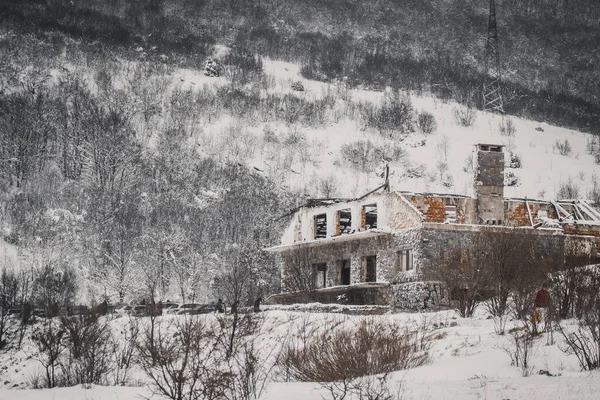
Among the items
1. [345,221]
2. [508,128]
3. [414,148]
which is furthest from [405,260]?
[508,128]

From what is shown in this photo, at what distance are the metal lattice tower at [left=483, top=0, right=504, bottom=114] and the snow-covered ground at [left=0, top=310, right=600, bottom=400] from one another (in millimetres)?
68659

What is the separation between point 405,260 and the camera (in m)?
32.3

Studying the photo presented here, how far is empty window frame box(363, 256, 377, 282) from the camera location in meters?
34.5

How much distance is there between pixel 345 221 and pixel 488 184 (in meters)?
6.55

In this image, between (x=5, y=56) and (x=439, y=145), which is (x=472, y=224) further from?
(x=5, y=56)

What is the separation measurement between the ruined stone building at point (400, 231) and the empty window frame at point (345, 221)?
4 centimetres

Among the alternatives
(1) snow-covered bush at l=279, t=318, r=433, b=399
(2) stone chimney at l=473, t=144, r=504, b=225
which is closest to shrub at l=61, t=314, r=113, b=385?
(1) snow-covered bush at l=279, t=318, r=433, b=399

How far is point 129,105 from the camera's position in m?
85.4

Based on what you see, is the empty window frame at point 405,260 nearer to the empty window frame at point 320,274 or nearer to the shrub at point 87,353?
the empty window frame at point 320,274

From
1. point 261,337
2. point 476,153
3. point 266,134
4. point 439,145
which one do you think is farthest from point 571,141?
point 261,337

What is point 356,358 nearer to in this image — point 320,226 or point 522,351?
point 522,351

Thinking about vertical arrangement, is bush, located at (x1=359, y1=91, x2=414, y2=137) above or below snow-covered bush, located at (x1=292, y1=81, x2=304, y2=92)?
below

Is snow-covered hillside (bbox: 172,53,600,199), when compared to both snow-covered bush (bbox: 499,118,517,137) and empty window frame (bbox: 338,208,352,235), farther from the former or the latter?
empty window frame (bbox: 338,208,352,235)

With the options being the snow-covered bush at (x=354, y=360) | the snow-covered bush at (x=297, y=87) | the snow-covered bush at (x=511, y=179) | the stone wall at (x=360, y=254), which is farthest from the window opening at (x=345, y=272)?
the snow-covered bush at (x=297, y=87)
